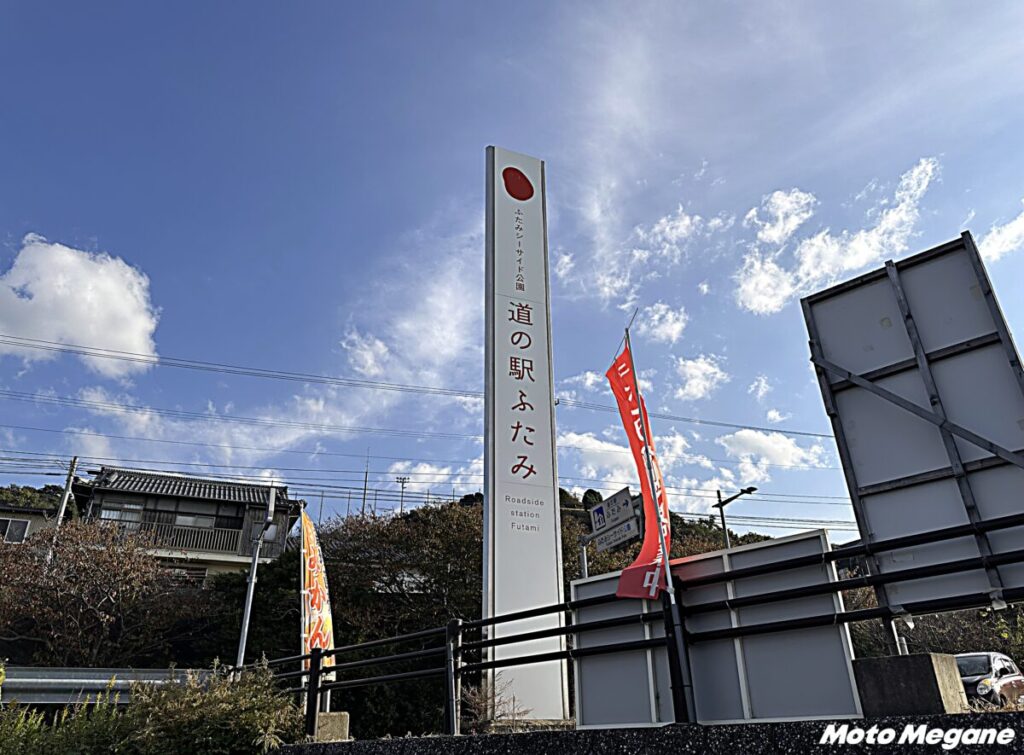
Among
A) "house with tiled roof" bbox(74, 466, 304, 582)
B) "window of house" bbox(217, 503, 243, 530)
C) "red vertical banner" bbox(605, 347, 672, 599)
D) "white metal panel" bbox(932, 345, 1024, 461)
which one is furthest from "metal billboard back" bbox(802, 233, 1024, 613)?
"window of house" bbox(217, 503, 243, 530)

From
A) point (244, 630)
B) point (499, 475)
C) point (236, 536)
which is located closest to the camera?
point (499, 475)

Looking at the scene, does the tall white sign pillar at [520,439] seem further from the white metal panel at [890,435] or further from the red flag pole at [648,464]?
the white metal panel at [890,435]

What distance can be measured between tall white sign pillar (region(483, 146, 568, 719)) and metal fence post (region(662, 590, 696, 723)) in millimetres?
4372

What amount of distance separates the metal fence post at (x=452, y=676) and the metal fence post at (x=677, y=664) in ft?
5.69

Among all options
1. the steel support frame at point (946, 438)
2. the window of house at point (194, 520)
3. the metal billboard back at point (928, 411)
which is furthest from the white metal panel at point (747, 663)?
the window of house at point (194, 520)

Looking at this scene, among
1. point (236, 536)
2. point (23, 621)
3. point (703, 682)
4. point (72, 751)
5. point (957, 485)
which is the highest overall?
point (236, 536)

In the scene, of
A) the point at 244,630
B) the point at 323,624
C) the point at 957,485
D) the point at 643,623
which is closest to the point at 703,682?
the point at 643,623

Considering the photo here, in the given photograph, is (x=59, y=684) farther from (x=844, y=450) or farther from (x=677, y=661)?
(x=844, y=450)

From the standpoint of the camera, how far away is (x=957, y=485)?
360 cm

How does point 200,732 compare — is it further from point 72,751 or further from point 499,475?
point 499,475

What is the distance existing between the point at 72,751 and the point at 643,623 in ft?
16.1

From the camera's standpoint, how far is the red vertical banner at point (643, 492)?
14.7 feet

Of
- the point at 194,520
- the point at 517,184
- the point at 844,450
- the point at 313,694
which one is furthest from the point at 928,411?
the point at 194,520

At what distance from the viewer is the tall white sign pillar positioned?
8.67m
